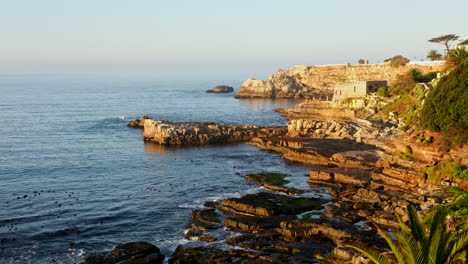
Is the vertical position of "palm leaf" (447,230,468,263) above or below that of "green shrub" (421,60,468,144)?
below

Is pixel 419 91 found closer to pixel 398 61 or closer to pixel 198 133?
pixel 198 133

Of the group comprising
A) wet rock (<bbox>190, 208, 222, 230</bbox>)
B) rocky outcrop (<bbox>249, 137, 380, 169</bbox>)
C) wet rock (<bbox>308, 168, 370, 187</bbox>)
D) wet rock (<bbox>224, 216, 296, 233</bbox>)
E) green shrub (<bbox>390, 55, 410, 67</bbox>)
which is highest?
green shrub (<bbox>390, 55, 410, 67</bbox>)

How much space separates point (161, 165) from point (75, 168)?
1182 cm

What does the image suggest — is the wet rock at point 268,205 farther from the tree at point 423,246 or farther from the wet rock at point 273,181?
the tree at point 423,246

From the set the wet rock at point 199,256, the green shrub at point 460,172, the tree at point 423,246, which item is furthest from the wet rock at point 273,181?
the tree at point 423,246

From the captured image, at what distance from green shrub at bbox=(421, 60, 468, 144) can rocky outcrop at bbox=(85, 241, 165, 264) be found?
3179 centimetres

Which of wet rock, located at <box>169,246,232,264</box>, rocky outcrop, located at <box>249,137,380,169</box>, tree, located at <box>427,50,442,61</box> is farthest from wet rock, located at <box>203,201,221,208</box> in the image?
tree, located at <box>427,50,442,61</box>

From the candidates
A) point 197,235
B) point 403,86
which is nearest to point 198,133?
point 403,86

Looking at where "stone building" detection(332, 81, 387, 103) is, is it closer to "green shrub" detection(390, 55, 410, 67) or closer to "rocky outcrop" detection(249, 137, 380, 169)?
"rocky outcrop" detection(249, 137, 380, 169)

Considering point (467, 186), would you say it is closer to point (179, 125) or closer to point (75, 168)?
point (75, 168)

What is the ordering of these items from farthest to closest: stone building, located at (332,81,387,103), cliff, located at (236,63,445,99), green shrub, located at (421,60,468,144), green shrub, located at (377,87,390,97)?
cliff, located at (236,63,445,99) → stone building, located at (332,81,387,103) → green shrub, located at (377,87,390,97) → green shrub, located at (421,60,468,144)

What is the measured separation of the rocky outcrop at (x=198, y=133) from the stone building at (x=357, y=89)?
27604 millimetres

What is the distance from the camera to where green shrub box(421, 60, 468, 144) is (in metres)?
46.3

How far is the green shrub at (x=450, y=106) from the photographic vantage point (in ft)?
152
